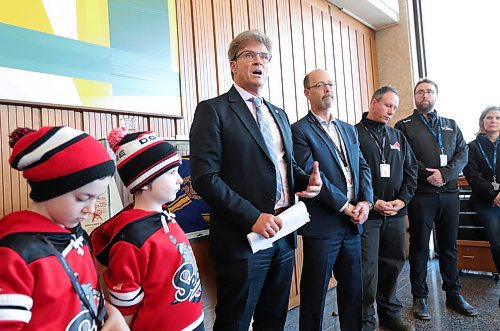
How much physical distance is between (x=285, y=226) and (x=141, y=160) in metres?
0.63

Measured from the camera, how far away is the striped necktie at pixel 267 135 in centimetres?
154

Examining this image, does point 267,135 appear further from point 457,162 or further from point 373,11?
point 373,11

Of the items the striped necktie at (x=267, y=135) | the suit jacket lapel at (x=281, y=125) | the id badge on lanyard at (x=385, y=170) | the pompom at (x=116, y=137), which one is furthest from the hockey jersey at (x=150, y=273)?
the id badge on lanyard at (x=385, y=170)

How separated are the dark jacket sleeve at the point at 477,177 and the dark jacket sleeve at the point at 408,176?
775 mm

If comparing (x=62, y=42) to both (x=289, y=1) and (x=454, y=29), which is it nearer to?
(x=289, y=1)

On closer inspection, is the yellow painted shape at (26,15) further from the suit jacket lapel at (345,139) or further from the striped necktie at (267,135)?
the suit jacket lapel at (345,139)

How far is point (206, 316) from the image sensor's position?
1.98 meters

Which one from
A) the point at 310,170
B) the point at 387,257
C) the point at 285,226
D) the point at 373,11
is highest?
the point at 373,11

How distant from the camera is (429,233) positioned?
2709 millimetres

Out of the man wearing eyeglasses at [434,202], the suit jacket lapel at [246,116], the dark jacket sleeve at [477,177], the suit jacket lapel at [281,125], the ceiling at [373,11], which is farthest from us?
the ceiling at [373,11]

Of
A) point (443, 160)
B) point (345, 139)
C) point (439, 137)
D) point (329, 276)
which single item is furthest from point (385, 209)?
point (439, 137)

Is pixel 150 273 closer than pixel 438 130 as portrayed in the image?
Yes

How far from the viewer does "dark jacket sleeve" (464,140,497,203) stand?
9.62ft

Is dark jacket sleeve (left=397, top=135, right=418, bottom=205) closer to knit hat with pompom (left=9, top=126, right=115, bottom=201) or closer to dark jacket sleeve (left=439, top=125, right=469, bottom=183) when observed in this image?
dark jacket sleeve (left=439, top=125, right=469, bottom=183)
